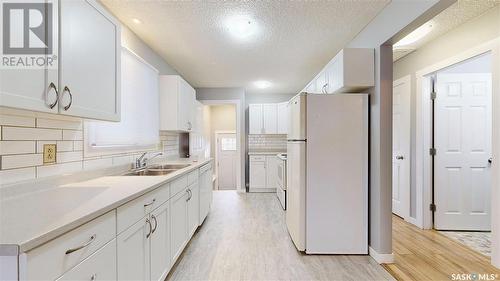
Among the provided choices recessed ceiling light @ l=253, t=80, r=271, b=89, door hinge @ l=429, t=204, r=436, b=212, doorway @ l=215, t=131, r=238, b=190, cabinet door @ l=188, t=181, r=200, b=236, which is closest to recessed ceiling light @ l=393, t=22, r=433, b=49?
door hinge @ l=429, t=204, r=436, b=212

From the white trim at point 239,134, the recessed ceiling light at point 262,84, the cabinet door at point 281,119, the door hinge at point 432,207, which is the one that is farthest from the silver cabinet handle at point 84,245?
the cabinet door at point 281,119

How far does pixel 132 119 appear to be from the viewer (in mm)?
2453

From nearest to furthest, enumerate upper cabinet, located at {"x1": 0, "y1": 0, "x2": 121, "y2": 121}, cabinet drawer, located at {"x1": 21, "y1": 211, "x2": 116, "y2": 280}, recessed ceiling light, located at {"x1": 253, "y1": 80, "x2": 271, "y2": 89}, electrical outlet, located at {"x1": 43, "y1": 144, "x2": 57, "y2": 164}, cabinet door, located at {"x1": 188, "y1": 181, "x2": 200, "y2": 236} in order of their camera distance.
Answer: cabinet drawer, located at {"x1": 21, "y1": 211, "x2": 116, "y2": 280} < upper cabinet, located at {"x1": 0, "y1": 0, "x2": 121, "y2": 121} < electrical outlet, located at {"x1": 43, "y1": 144, "x2": 57, "y2": 164} < cabinet door, located at {"x1": 188, "y1": 181, "x2": 200, "y2": 236} < recessed ceiling light, located at {"x1": 253, "y1": 80, "x2": 271, "y2": 89}

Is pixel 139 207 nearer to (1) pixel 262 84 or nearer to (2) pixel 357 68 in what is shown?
(2) pixel 357 68

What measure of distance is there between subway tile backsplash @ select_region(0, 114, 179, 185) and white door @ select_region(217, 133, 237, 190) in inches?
208

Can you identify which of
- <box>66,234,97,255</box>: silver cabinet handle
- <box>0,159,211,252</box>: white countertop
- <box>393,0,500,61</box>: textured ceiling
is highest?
<box>393,0,500,61</box>: textured ceiling

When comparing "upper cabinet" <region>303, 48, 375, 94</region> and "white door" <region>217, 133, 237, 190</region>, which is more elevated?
"upper cabinet" <region>303, 48, 375, 94</region>

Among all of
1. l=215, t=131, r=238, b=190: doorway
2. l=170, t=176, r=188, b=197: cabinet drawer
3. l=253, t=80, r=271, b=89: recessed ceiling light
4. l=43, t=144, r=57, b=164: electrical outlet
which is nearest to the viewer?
l=43, t=144, r=57, b=164: electrical outlet

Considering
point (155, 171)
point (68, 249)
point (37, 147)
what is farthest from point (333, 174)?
point (37, 147)

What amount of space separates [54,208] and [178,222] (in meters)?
1.17

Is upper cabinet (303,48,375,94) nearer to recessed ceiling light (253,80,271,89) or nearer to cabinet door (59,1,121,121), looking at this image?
cabinet door (59,1,121,121)

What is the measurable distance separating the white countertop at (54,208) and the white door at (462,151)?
3.51 metres

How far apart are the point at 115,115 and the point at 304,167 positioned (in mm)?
1796

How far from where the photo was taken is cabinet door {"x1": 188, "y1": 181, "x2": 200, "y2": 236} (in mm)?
2443
